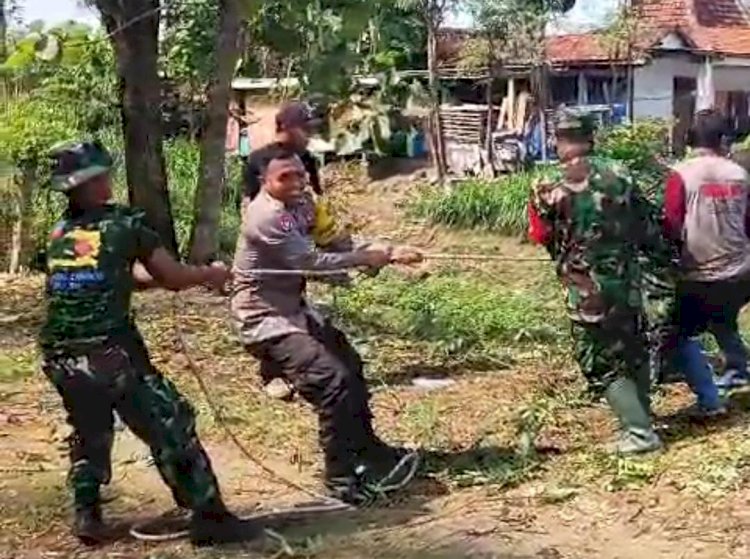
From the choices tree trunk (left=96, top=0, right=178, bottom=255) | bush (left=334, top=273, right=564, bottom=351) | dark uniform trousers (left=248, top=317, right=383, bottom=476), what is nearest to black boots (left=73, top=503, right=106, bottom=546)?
dark uniform trousers (left=248, top=317, right=383, bottom=476)

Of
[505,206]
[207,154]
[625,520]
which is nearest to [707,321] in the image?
[625,520]

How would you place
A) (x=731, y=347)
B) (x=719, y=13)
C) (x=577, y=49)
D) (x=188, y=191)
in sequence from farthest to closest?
(x=719, y=13), (x=577, y=49), (x=188, y=191), (x=731, y=347)

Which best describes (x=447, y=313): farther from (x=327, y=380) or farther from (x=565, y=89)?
Answer: (x=565, y=89)

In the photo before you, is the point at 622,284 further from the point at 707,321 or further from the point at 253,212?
the point at 253,212

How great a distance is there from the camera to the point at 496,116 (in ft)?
81.4

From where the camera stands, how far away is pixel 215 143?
12156mm

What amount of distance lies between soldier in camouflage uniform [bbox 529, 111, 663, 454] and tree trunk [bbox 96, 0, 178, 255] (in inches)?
237

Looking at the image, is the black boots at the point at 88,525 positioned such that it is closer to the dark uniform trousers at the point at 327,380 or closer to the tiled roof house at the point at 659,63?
the dark uniform trousers at the point at 327,380

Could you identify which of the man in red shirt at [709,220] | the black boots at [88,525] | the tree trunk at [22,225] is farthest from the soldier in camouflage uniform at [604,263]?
the tree trunk at [22,225]

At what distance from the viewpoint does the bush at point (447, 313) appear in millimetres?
9578

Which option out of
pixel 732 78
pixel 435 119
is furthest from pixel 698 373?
pixel 732 78

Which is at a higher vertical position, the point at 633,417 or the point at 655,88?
the point at 655,88

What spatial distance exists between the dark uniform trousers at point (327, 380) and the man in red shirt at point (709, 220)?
1848mm

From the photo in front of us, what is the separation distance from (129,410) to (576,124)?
2.34m
